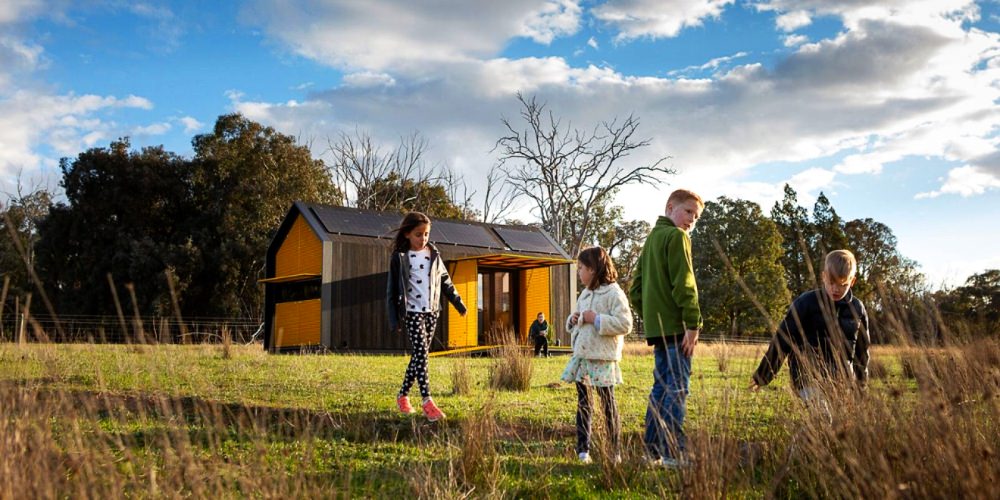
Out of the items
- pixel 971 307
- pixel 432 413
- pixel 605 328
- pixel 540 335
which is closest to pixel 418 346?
pixel 432 413

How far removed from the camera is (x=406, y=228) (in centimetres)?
660

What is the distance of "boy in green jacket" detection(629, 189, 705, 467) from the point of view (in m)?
4.45

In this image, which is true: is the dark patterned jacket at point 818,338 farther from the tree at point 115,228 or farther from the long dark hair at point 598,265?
the tree at point 115,228

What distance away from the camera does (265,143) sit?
3238cm

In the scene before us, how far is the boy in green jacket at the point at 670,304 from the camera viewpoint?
4.45 m

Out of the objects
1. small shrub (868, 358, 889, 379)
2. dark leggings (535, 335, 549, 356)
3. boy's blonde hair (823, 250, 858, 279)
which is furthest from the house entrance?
boy's blonde hair (823, 250, 858, 279)

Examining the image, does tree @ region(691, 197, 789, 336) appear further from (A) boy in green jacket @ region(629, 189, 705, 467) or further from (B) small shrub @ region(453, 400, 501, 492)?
(B) small shrub @ region(453, 400, 501, 492)

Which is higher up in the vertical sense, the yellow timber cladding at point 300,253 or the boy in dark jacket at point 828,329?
the yellow timber cladding at point 300,253

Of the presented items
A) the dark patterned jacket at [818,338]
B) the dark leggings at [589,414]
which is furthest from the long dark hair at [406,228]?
the dark patterned jacket at [818,338]

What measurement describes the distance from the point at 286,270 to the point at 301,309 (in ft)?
5.46

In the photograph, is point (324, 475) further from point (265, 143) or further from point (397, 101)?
point (397, 101)

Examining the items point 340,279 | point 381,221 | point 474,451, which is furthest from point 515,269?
point 474,451

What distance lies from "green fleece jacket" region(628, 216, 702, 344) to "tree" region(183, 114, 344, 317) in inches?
1024

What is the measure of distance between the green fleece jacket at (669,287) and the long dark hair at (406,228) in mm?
2270
